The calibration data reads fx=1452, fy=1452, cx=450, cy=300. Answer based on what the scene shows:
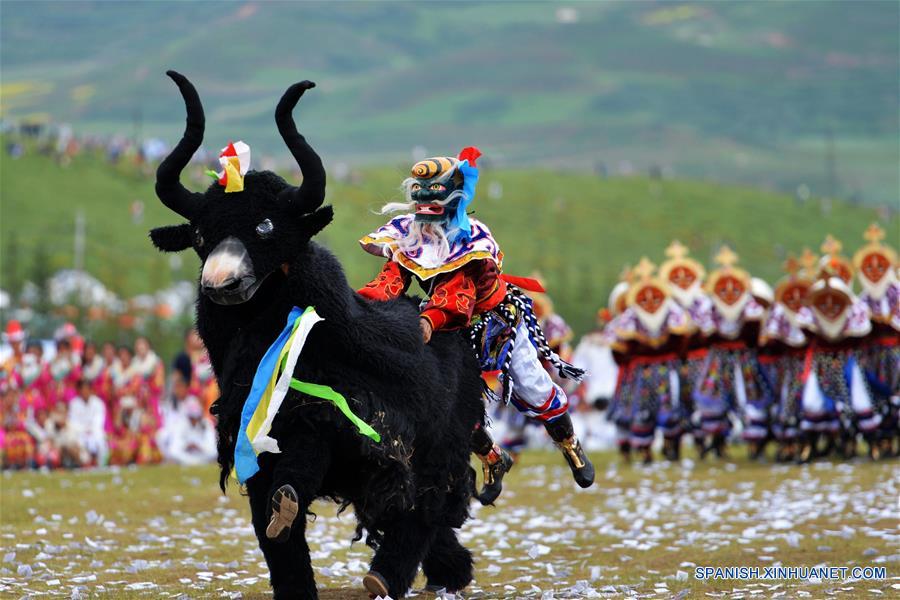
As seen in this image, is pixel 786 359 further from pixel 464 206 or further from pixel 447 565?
pixel 464 206

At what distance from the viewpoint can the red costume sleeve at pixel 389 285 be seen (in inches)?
300

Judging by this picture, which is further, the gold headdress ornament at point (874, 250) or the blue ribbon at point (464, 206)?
the gold headdress ornament at point (874, 250)

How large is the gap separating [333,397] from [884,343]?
11477 millimetres

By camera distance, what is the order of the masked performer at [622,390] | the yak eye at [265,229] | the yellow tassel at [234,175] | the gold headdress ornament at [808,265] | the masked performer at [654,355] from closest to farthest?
1. the yak eye at [265,229]
2. the yellow tassel at [234,175]
3. the gold headdress ornament at [808,265]
4. the masked performer at [654,355]
5. the masked performer at [622,390]

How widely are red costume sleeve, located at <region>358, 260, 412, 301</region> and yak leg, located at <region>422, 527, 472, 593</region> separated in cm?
141

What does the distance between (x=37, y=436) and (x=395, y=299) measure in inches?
535

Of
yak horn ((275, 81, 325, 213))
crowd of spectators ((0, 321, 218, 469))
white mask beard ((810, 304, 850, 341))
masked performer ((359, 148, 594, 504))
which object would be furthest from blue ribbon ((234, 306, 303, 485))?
crowd of spectators ((0, 321, 218, 469))

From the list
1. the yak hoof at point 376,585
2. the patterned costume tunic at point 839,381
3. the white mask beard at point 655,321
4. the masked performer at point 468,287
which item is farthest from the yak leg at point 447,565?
the white mask beard at point 655,321

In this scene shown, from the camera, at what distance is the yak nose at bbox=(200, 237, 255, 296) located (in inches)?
252

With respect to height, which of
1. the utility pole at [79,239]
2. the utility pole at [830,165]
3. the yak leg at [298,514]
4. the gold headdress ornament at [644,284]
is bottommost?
the yak leg at [298,514]

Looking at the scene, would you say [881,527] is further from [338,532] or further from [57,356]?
[57,356]

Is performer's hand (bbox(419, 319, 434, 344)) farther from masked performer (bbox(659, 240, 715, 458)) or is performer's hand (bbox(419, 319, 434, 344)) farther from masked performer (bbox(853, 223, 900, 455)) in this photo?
masked performer (bbox(659, 240, 715, 458))

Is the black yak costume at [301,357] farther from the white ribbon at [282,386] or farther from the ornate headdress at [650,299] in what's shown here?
the ornate headdress at [650,299]

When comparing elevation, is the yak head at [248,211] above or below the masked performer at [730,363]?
above
